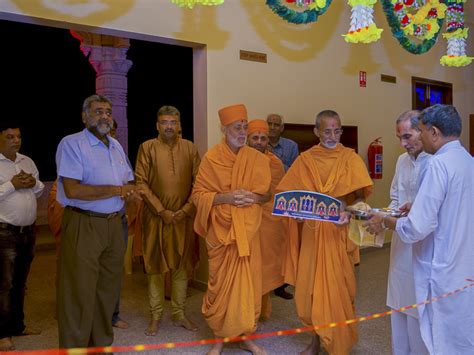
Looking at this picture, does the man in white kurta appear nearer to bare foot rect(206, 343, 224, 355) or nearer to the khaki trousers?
bare foot rect(206, 343, 224, 355)

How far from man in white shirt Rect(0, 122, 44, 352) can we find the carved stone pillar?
187 inches

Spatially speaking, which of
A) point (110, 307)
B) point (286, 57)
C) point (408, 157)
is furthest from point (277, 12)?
point (110, 307)

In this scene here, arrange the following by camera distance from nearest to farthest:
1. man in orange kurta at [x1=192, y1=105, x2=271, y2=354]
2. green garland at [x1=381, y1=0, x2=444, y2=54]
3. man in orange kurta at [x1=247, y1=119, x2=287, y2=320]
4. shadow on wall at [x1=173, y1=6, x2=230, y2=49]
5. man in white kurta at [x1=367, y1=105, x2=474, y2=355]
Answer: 1. man in white kurta at [x1=367, y1=105, x2=474, y2=355]
2. man in orange kurta at [x1=192, y1=105, x2=271, y2=354]
3. man in orange kurta at [x1=247, y1=119, x2=287, y2=320]
4. shadow on wall at [x1=173, y1=6, x2=230, y2=49]
5. green garland at [x1=381, y1=0, x2=444, y2=54]

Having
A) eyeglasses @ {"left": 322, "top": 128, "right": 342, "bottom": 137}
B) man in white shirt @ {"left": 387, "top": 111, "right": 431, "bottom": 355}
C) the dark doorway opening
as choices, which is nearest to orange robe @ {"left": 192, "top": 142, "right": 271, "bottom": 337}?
eyeglasses @ {"left": 322, "top": 128, "right": 342, "bottom": 137}

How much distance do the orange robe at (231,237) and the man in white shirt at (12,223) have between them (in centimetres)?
132

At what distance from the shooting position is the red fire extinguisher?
686cm

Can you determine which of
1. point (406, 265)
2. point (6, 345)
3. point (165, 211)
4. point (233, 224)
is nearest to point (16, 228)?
point (6, 345)

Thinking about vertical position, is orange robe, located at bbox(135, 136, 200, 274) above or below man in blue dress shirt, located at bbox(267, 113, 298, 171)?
below

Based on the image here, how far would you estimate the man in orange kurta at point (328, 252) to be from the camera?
3.33 metres

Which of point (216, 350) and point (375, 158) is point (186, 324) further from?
point (375, 158)

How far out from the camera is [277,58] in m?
5.76

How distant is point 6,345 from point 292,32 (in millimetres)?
4489

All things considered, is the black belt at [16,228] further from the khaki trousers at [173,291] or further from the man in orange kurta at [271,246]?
the man in orange kurta at [271,246]

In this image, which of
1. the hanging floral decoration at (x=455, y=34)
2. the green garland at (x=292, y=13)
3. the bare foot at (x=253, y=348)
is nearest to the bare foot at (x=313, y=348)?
the bare foot at (x=253, y=348)
